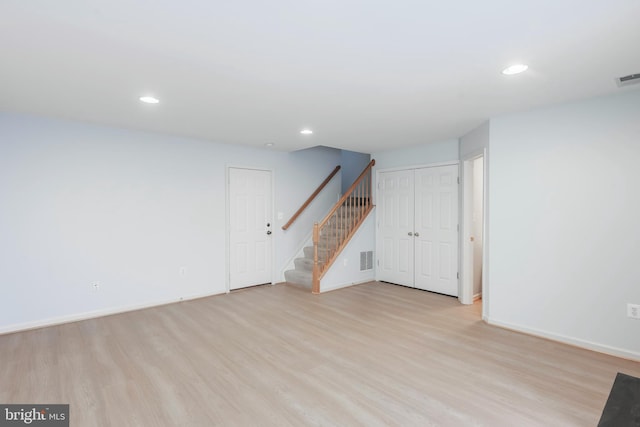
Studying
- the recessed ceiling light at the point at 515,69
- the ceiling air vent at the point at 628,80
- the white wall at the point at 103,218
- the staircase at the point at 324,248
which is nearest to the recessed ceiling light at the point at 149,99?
the white wall at the point at 103,218

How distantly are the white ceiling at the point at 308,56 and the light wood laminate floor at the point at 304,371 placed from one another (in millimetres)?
2355

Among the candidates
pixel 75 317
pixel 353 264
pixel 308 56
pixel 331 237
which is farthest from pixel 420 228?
pixel 75 317

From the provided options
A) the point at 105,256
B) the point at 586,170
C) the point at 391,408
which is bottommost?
the point at 391,408

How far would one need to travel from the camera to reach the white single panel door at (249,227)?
5215 mm

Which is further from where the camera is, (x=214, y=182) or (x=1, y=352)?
(x=214, y=182)

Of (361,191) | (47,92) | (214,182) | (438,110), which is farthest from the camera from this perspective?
(361,191)

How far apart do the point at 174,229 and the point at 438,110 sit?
3.75 m

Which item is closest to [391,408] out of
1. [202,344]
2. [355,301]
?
[202,344]

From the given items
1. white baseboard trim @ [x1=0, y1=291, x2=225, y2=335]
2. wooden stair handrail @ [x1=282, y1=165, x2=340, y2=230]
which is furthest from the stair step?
white baseboard trim @ [x1=0, y1=291, x2=225, y2=335]

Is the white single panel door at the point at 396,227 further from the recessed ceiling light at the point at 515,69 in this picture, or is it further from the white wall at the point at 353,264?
the recessed ceiling light at the point at 515,69

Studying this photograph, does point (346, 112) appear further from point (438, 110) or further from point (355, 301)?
point (355, 301)

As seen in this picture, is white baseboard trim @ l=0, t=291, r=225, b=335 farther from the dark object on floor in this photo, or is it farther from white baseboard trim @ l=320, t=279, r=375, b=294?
the dark object on floor

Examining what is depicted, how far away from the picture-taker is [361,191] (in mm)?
6406

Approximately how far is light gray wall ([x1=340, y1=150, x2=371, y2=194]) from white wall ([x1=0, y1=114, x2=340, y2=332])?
2.74 metres
